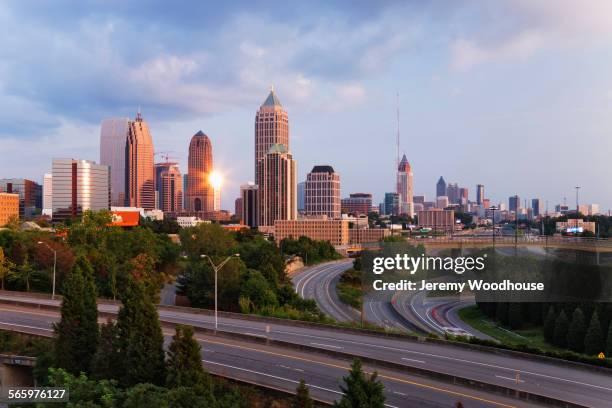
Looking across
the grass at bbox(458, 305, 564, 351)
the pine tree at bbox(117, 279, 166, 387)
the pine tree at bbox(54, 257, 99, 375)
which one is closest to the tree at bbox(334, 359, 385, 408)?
the pine tree at bbox(117, 279, 166, 387)

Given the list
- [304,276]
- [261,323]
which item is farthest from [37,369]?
[304,276]

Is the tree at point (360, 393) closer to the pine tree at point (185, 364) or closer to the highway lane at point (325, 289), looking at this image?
the pine tree at point (185, 364)

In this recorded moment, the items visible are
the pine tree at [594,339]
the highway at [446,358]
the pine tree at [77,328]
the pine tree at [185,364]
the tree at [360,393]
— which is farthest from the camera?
the pine tree at [594,339]

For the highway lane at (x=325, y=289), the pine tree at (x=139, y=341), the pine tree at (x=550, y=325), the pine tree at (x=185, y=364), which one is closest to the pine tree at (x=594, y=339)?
the pine tree at (x=550, y=325)

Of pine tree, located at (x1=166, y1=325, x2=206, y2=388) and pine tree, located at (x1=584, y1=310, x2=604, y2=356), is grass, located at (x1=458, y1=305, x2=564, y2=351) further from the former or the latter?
pine tree, located at (x1=166, y1=325, x2=206, y2=388)

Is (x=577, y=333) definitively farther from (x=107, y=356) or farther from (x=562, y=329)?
(x=107, y=356)

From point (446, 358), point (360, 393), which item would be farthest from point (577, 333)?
point (360, 393)
